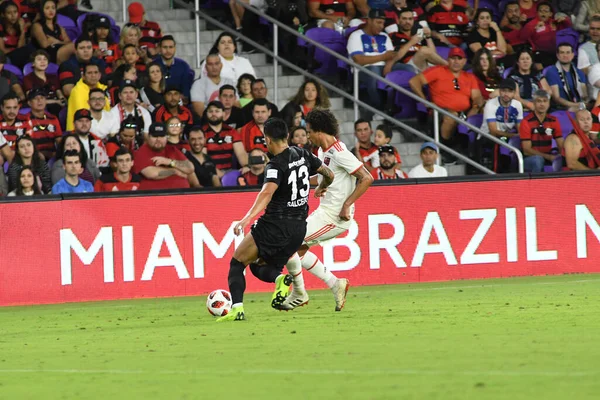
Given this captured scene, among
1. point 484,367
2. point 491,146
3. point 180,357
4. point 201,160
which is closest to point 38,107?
point 201,160

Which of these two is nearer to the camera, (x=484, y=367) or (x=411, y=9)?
(x=484, y=367)

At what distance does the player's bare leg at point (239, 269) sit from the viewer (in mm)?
11273

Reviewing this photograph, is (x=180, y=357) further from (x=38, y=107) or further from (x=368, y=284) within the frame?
(x=38, y=107)

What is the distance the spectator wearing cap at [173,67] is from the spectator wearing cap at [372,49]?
284 centimetres

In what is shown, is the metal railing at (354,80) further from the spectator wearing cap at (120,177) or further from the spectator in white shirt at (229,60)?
the spectator wearing cap at (120,177)

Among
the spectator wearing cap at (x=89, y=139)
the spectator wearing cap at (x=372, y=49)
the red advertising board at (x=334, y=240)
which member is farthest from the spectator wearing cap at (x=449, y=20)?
the spectator wearing cap at (x=89, y=139)

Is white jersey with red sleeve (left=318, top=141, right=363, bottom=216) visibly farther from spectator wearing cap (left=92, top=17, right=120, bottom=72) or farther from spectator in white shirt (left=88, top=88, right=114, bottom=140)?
spectator wearing cap (left=92, top=17, right=120, bottom=72)

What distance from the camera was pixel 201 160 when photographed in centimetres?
1659

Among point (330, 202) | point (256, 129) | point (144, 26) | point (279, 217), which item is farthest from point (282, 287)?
point (144, 26)

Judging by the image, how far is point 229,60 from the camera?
733 inches

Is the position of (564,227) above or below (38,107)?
below

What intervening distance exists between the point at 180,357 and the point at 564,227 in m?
8.81

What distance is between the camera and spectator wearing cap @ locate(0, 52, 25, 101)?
16.7 meters

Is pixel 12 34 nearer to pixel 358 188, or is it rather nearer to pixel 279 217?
pixel 358 188
